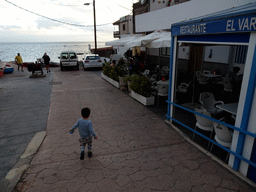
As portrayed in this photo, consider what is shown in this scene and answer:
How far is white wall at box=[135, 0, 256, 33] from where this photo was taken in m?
9.83

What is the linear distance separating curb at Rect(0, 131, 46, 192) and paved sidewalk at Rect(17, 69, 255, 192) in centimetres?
12

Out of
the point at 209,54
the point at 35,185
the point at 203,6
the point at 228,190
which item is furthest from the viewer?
the point at 209,54

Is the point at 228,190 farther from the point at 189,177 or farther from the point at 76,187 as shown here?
the point at 76,187

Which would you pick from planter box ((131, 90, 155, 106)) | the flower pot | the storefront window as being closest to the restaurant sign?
the storefront window

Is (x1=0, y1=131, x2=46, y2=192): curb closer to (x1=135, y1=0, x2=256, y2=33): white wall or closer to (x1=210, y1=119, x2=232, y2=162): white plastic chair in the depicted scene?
(x1=210, y1=119, x2=232, y2=162): white plastic chair

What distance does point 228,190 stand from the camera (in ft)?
10.4

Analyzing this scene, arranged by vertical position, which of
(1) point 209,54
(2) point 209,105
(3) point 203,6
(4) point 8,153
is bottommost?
(4) point 8,153

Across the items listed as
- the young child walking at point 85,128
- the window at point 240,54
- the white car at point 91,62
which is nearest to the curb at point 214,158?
the young child walking at point 85,128

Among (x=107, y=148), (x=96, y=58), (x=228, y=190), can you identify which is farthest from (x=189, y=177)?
(x=96, y=58)

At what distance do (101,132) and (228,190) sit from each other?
134 inches

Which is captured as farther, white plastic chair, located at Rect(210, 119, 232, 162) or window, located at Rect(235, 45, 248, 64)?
window, located at Rect(235, 45, 248, 64)

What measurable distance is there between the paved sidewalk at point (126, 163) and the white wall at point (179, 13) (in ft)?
15.3

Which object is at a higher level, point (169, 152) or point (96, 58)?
point (96, 58)

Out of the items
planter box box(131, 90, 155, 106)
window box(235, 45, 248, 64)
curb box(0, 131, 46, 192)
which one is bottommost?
curb box(0, 131, 46, 192)
